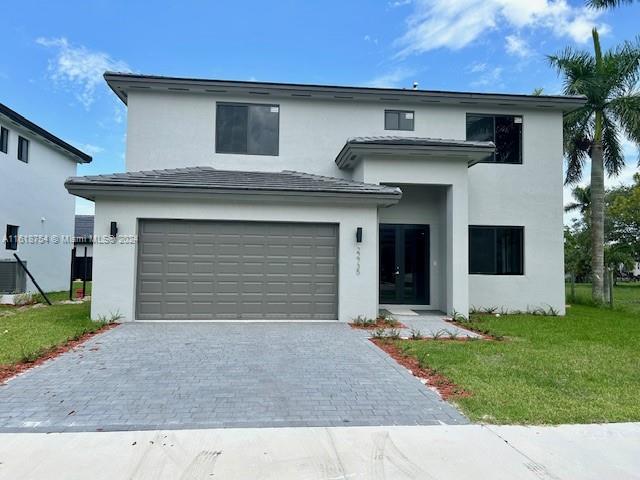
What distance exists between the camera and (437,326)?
32.6 ft

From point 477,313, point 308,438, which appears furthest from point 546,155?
point 308,438

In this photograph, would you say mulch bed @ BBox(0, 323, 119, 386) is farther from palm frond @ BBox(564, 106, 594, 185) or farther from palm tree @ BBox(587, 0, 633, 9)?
palm tree @ BBox(587, 0, 633, 9)

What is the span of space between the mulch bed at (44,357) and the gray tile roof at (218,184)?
3.22 m

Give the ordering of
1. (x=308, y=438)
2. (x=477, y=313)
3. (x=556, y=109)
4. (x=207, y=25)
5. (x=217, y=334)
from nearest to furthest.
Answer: (x=308, y=438) → (x=217, y=334) → (x=477, y=313) → (x=556, y=109) → (x=207, y=25)

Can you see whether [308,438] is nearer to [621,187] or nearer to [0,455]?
[0,455]

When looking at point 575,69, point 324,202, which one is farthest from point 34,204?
point 575,69

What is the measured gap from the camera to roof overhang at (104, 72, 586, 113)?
12031 mm

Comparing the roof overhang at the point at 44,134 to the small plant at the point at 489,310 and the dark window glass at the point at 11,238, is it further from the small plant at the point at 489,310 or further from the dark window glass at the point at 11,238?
the small plant at the point at 489,310

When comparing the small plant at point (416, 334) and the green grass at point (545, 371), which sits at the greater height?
the small plant at point (416, 334)

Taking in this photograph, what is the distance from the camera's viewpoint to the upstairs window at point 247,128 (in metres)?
12.5

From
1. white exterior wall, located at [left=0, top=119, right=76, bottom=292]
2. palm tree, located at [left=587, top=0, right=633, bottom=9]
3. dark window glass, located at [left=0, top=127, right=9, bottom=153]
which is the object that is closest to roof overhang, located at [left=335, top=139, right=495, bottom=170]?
palm tree, located at [left=587, top=0, right=633, bottom=9]

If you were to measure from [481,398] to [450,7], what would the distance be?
12807mm

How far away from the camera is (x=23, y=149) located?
16.4 m

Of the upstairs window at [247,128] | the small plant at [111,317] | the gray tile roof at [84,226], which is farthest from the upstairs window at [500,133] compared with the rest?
the gray tile roof at [84,226]
